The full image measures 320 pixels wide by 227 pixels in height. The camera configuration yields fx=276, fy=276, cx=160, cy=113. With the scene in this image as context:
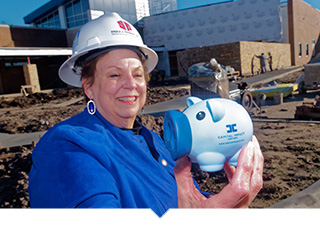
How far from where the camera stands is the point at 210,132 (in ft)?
3.14

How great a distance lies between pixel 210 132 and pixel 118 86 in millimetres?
394

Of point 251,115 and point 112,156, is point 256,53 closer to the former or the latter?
point 251,115

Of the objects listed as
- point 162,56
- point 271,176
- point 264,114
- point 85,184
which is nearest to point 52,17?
point 162,56

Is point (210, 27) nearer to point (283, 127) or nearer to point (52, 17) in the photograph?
point (52, 17)

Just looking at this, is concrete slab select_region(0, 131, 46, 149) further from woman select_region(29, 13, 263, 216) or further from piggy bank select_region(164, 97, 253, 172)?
piggy bank select_region(164, 97, 253, 172)

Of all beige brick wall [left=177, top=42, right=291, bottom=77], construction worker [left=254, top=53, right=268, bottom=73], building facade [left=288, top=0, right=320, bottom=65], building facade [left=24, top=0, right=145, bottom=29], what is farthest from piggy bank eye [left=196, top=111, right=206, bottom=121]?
building facade [left=288, top=0, right=320, bottom=65]

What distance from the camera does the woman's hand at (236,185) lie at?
0.88 m

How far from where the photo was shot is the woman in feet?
2.63

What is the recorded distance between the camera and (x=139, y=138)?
1.15 m

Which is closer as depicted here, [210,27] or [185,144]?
[185,144]

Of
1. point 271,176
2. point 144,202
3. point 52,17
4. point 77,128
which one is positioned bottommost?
point 271,176

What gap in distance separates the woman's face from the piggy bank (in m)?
0.21

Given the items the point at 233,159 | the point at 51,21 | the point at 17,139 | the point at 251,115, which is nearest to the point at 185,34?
the point at 51,21

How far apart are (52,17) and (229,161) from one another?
847 inches
